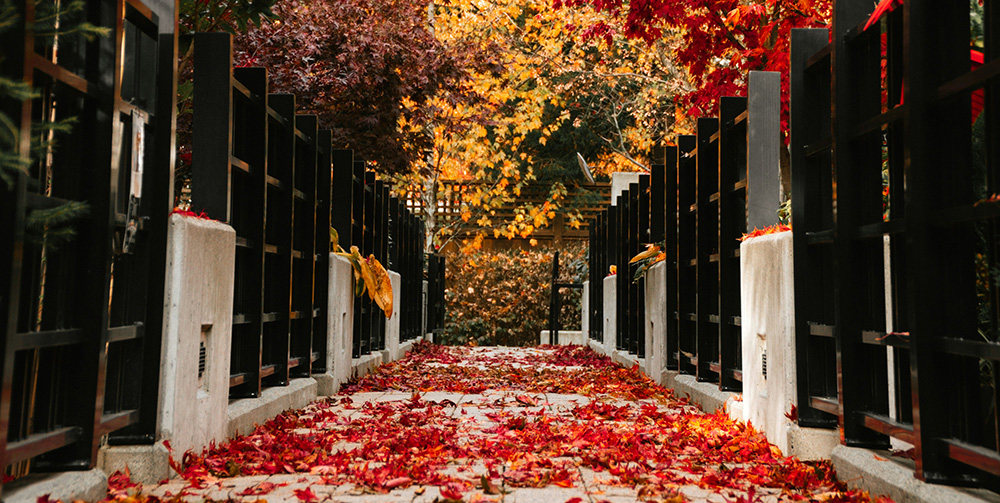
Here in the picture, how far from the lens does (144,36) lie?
374 centimetres

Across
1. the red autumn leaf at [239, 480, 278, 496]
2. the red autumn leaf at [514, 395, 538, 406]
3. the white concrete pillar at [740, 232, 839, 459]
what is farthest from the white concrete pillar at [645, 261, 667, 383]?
the red autumn leaf at [239, 480, 278, 496]

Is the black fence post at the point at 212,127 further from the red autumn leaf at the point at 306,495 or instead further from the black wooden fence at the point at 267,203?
the red autumn leaf at the point at 306,495

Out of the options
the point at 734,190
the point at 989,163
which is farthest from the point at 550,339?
the point at 989,163

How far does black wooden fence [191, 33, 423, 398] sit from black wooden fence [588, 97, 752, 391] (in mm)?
3071

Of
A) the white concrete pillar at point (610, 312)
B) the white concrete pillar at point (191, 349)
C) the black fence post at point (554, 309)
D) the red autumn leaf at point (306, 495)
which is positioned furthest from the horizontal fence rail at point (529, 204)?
the red autumn leaf at point (306, 495)

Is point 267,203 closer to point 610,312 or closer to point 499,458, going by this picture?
point 499,458

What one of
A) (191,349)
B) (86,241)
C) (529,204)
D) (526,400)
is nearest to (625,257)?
(526,400)

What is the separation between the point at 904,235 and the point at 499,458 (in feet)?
7.15

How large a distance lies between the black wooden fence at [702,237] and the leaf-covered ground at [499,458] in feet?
1.71

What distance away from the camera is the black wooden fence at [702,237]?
227 inches

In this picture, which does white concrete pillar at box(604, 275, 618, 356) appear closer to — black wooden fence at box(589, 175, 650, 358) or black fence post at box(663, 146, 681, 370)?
black wooden fence at box(589, 175, 650, 358)

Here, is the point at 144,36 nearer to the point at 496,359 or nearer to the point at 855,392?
the point at 855,392

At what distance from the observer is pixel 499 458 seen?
412 cm

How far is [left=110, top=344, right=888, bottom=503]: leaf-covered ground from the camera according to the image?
3.39m
